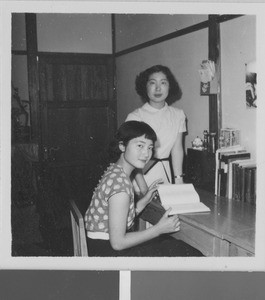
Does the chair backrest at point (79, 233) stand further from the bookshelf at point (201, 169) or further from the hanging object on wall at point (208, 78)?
the hanging object on wall at point (208, 78)

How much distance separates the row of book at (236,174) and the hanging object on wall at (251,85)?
0.30 meters

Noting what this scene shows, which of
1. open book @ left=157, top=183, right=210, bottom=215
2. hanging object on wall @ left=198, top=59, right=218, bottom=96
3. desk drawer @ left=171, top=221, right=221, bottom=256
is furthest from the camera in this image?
hanging object on wall @ left=198, top=59, right=218, bottom=96

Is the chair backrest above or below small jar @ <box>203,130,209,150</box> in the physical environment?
below

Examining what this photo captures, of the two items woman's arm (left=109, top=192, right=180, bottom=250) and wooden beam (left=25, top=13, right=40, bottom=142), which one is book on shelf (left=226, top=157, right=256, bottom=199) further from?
wooden beam (left=25, top=13, right=40, bottom=142)

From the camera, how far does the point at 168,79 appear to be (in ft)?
9.64

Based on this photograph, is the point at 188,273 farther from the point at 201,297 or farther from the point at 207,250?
the point at 207,250

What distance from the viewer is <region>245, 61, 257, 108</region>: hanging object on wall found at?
7.79 feet

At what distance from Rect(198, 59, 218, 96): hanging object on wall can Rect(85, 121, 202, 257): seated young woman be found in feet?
3.22

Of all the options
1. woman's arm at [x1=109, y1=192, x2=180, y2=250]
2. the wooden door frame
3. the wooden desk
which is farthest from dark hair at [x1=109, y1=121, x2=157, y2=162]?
the wooden door frame

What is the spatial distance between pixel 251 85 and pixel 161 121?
760mm

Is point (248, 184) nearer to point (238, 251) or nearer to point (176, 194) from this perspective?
point (176, 194)

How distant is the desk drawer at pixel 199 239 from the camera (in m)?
1.92

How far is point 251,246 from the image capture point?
5.77 ft

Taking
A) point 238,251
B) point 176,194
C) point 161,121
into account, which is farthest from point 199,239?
point 161,121
